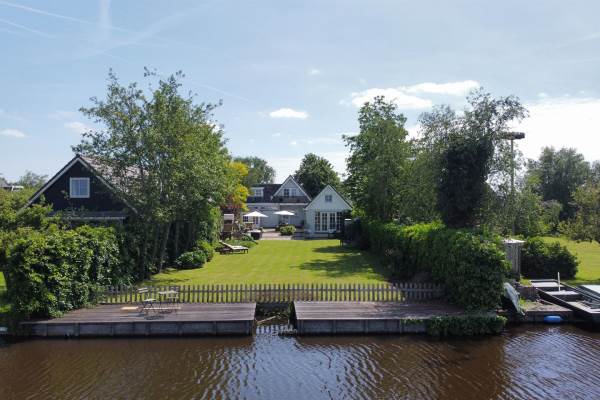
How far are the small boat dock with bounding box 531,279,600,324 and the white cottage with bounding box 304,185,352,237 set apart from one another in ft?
115

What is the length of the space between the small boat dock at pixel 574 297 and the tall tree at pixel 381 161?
46.1 ft

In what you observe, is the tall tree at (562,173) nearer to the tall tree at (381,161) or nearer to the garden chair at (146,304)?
the tall tree at (381,161)

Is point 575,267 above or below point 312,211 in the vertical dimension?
below

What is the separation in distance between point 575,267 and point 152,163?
23093 millimetres

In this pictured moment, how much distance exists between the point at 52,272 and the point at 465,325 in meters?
14.6

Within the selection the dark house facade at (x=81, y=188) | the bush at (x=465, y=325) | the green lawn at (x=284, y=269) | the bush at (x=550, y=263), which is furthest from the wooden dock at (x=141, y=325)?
the bush at (x=550, y=263)

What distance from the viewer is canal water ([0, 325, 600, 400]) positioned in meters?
11.7

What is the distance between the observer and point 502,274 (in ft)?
55.7

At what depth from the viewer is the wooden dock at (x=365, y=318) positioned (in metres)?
16.4

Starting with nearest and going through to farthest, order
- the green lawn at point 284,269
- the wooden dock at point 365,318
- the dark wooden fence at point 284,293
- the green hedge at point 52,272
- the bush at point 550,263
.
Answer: the green hedge at point 52,272
the wooden dock at point 365,318
the dark wooden fence at point 284,293
the green lawn at point 284,269
the bush at point 550,263

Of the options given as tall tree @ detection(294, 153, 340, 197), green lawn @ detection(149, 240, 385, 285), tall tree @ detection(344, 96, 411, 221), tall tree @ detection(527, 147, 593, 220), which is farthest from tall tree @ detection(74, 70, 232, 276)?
tall tree @ detection(294, 153, 340, 197)

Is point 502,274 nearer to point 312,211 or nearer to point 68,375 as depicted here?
point 68,375

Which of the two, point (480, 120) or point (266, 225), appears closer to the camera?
point (480, 120)

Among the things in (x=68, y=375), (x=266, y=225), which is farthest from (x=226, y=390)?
(x=266, y=225)
